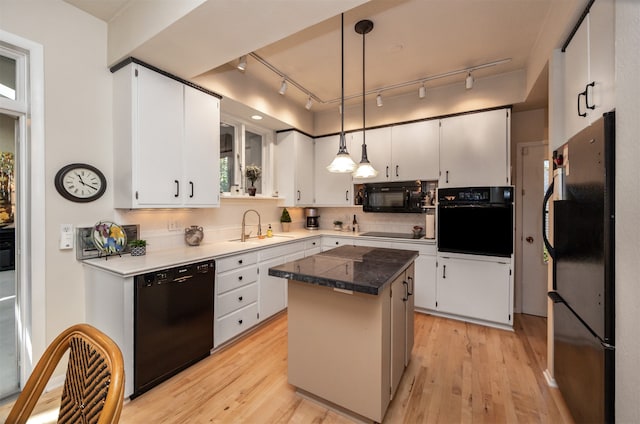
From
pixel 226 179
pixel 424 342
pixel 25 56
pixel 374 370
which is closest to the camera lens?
pixel 374 370

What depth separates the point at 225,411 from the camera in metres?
1.79

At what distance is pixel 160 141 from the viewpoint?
233 centimetres

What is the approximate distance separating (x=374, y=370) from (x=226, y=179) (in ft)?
9.00

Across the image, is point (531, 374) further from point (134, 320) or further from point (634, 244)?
point (134, 320)

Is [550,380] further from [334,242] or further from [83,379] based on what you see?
[83,379]

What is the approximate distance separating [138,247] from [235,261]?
2.73 ft

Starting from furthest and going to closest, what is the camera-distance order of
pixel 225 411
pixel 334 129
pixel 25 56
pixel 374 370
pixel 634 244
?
pixel 334 129 < pixel 25 56 < pixel 225 411 < pixel 374 370 < pixel 634 244

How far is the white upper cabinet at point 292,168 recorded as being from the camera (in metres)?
4.01

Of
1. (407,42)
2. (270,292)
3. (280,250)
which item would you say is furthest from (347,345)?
(407,42)

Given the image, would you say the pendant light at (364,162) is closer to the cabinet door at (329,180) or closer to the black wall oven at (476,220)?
the black wall oven at (476,220)

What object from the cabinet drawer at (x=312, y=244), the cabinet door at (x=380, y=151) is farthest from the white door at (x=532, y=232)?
the cabinet drawer at (x=312, y=244)

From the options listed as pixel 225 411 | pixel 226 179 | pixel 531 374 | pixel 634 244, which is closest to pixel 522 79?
pixel 634 244

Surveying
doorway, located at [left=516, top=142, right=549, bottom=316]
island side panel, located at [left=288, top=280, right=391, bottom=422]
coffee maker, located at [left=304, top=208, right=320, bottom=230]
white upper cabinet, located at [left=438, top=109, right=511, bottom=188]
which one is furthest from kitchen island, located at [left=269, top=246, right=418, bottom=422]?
coffee maker, located at [left=304, top=208, right=320, bottom=230]

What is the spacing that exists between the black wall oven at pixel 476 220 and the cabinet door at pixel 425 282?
0.25 metres
